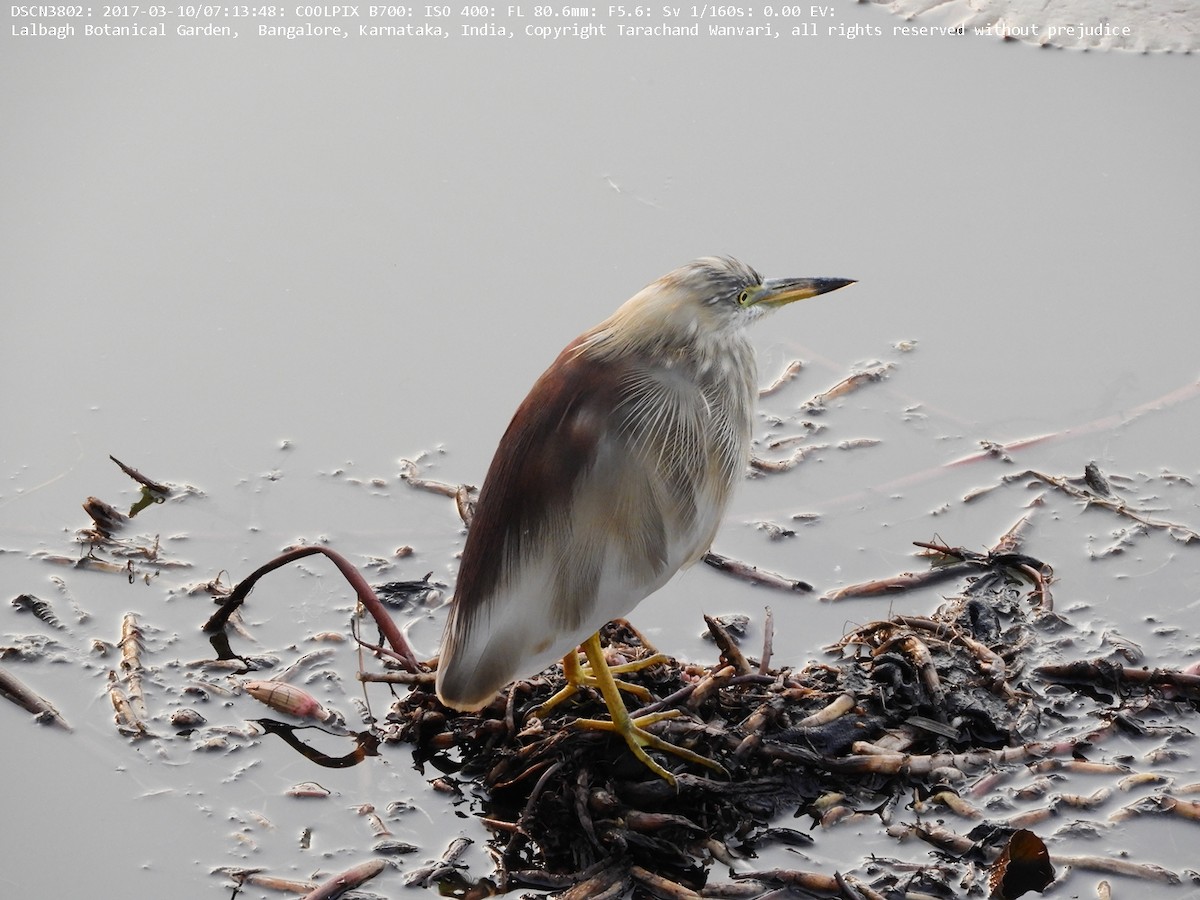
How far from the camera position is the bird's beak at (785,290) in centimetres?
298

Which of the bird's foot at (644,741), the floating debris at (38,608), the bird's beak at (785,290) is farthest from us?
the floating debris at (38,608)

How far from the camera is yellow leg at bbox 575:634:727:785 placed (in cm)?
282

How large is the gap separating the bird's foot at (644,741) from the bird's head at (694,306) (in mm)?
746

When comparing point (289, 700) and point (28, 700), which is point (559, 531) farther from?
point (28, 700)

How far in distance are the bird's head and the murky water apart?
2.62 ft

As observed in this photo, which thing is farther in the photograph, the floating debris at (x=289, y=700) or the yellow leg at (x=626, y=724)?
the floating debris at (x=289, y=700)

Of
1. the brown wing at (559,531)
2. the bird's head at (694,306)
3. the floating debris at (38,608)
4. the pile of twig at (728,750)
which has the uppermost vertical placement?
the bird's head at (694,306)

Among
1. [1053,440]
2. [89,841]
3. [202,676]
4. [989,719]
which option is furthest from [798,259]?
[89,841]

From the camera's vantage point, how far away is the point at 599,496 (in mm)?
2744

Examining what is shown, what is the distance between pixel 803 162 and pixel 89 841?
10.5ft

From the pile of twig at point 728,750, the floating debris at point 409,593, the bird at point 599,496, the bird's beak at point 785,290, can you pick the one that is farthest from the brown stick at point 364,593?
the bird's beak at point 785,290

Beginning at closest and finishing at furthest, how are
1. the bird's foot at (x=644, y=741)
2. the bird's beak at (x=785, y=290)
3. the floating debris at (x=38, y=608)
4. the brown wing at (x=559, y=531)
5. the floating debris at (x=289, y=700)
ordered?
the brown wing at (x=559, y=531)
the bird's foot at (x=644, y=741)
the bird's beak at (x=785, y=290)
the floating debris at (x=289, y=700)
the floating debris at (x=38, y=608)

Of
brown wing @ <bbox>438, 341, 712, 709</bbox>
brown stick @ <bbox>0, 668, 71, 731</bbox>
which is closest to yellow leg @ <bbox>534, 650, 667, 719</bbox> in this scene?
brown wing @ <bbox>438, 341, 712, 709</bbox>

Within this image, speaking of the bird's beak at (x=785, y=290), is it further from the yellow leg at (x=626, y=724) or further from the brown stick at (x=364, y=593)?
the brown stick at (x=364, y=593)
